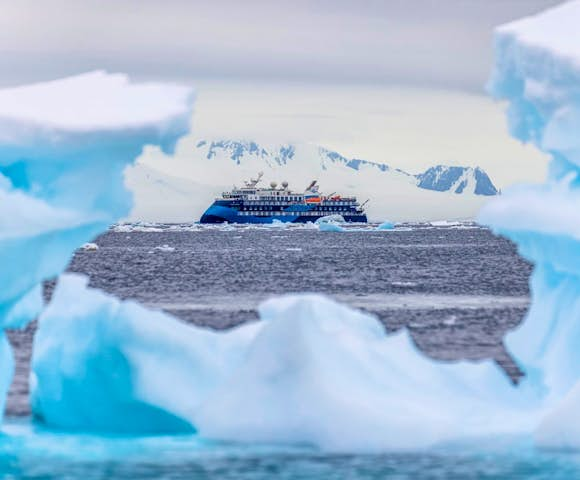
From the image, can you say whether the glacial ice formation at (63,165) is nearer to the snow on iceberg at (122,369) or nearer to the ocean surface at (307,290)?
the snow on iceberg at (122,369)

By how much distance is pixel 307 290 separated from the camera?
131ft

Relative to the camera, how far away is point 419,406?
527 inches

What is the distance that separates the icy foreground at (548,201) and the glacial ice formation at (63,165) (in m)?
3.73

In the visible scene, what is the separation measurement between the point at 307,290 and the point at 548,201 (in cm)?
2615

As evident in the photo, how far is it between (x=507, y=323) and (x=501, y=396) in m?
12.8

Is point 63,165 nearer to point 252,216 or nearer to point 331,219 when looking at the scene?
point 331,219

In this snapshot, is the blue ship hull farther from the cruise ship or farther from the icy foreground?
the icy foreground

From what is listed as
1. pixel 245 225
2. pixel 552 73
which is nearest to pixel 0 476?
pixel 552 73

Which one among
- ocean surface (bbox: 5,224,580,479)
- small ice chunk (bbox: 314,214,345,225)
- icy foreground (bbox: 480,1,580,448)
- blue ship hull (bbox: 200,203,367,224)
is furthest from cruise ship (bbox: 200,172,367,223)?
icy foreground (bbox: 480,1,580,448)

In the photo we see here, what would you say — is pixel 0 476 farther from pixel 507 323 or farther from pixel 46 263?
pixel 507 323

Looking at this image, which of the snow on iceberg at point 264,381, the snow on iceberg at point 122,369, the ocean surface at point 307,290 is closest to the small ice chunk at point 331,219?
the ocean surface at point 307,290

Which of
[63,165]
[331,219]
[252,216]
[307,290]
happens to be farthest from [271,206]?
[63,165]

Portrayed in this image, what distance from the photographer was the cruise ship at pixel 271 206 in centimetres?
15075

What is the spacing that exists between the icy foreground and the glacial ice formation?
3728 mm
